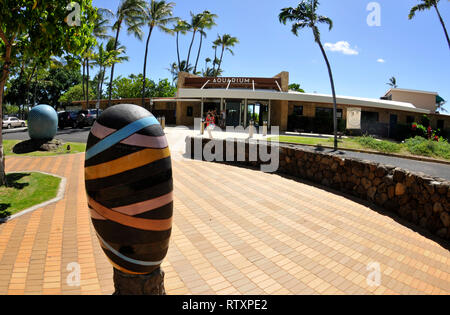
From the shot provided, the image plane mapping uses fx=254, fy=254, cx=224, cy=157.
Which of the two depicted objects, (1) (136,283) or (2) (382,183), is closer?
(1) (136,283)

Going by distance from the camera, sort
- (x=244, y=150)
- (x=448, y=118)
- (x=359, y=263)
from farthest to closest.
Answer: (x=448, y=118), (x=244, y=150), (x=359, y=263)

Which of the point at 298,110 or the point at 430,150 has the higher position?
the point at 298,110

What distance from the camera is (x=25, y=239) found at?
391cm

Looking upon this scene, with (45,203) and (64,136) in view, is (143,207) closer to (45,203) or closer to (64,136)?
(45,203)

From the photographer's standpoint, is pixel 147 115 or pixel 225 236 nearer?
pixel 147 115

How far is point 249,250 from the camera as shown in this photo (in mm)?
3848

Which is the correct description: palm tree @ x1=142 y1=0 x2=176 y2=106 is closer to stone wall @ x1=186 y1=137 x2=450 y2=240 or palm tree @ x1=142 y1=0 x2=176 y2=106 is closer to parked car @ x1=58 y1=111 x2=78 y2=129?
parked car @ x1=58 y1=111 x2=78 y2=129

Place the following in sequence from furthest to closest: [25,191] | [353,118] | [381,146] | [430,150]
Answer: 1. [353,118]
2. [381,146]
3. [430,150]
4. [25,191]

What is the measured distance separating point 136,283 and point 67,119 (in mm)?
23492

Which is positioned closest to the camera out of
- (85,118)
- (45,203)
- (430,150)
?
(45,203)

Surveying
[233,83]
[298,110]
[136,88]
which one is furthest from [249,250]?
[136,88]
